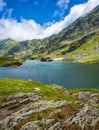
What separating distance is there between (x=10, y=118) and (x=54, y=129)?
21.5ft

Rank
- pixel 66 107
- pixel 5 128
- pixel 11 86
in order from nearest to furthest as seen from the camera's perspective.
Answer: pixel 5 128 → pixel 66 107 → pixel 11 86

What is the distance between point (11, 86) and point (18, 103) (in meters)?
13.1

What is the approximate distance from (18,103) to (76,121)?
11.8 meters

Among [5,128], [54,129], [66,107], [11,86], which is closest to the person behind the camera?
[54,129]

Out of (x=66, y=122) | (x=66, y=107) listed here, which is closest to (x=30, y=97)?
(x=66, y=107)

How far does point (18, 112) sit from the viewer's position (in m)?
30.4

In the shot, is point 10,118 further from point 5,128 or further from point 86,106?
point 86,106

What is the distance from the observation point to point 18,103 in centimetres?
3497

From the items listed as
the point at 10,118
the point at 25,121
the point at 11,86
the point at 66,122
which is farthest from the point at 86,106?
the point at 11,86

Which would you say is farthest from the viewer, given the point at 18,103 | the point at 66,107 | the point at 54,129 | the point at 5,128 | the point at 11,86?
the point at 11,86

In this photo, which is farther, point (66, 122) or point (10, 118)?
point (10, 118)

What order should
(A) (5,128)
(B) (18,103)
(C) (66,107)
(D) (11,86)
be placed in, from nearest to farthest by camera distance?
(A) (5,128), (C) (66,107), (B) (18,103), (D) (11,86)

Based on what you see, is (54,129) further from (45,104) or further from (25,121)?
(45,104)

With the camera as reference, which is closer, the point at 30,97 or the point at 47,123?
the point at 47,123
